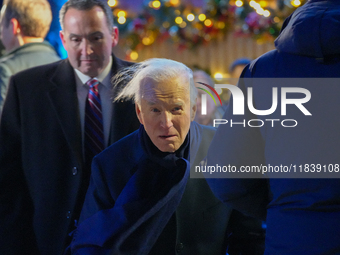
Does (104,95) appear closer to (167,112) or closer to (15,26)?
(167,112)

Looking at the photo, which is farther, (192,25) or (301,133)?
(192,25)

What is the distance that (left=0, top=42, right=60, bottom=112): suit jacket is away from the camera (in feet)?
7.36

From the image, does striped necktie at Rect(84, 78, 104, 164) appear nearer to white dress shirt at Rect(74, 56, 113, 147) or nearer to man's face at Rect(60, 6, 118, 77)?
white dress shirt at Rect(74, 56, 113, 147)

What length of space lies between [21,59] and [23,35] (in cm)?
13

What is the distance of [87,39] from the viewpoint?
156 centimetres

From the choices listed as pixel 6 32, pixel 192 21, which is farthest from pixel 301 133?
pixel 192 21

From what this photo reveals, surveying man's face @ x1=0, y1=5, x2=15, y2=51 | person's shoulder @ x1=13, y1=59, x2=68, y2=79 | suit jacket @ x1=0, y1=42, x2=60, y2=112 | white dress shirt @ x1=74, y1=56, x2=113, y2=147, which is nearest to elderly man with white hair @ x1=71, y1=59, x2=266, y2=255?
white dress shirt @ x1=74, y1=56, x2=113, y2=147

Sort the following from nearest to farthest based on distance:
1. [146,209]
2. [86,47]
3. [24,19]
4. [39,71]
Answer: [146,209] → [86,47] → [39,71] → [24,19]

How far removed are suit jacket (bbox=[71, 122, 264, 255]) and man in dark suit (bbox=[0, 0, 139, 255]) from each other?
0.20 meters

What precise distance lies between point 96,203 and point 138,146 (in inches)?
8.9

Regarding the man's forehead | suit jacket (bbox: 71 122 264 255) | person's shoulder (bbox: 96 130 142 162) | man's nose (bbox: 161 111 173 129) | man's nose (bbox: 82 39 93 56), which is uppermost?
man's nose (bbox: 82 39 93 56)

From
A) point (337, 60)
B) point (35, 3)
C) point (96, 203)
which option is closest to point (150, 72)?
point (96, 203)

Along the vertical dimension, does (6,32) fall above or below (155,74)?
above

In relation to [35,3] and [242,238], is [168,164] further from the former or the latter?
[35,3]
